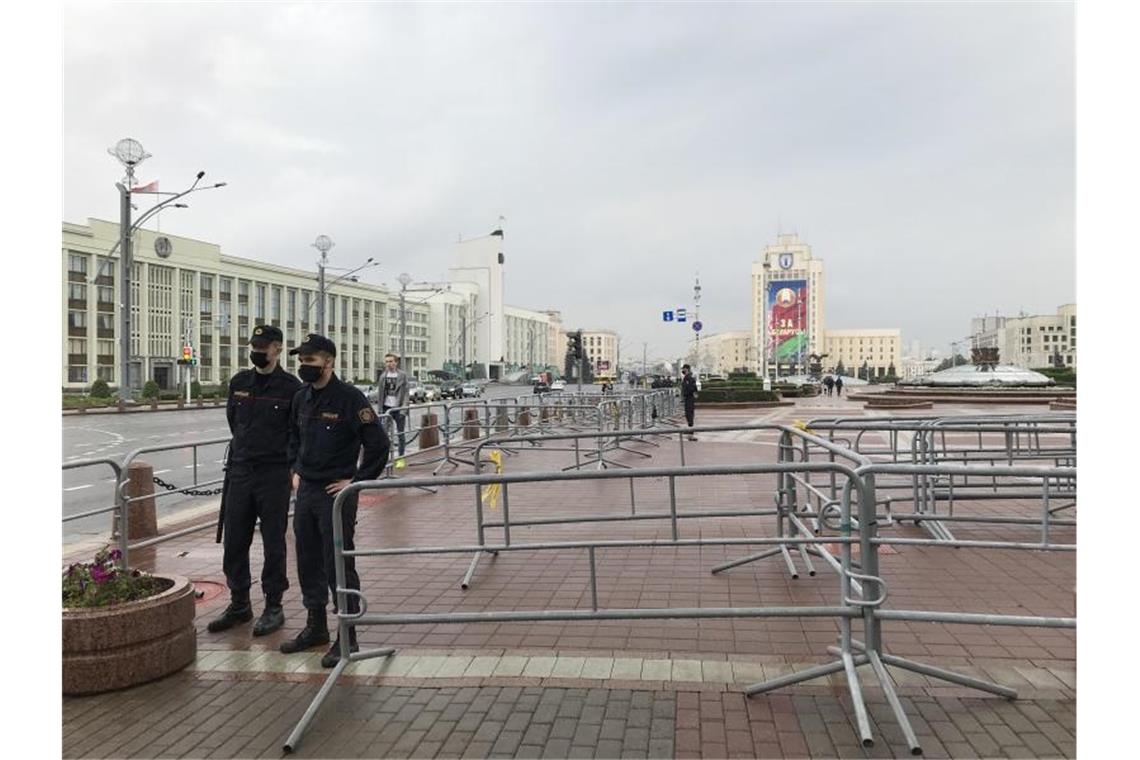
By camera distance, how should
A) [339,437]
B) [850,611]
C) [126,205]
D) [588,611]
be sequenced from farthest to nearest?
[126,205] → [339,437] → [588,611] → [850,611]

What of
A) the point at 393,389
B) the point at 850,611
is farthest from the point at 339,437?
the point at 393,389

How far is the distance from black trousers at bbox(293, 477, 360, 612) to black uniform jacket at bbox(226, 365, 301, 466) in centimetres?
60

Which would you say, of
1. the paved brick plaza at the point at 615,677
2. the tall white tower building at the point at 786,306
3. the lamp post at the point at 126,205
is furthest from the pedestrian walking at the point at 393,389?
the tall white tower building at the point at 786,306

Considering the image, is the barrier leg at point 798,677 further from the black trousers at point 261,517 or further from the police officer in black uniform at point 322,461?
the black trousers at point 261,517

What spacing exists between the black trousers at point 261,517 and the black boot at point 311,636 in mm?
597

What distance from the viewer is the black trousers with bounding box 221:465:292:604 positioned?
5574mm

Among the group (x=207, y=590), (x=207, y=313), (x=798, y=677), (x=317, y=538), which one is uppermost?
(x=207, y=313)

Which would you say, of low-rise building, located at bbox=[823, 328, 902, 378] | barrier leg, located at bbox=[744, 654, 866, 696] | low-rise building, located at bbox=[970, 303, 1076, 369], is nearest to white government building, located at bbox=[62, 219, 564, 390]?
barrier leg, located at bbox=[744, 654, 866, 696]

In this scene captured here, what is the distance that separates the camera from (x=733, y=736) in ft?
12.4

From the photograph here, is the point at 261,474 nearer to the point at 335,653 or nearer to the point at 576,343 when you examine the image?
the point at 335,653

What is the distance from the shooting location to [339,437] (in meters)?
5.09

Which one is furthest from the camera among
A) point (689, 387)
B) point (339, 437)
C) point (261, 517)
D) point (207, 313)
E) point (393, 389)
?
point (207, 313)

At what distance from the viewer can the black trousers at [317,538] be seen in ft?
16.3

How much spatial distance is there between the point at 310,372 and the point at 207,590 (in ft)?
8.76
